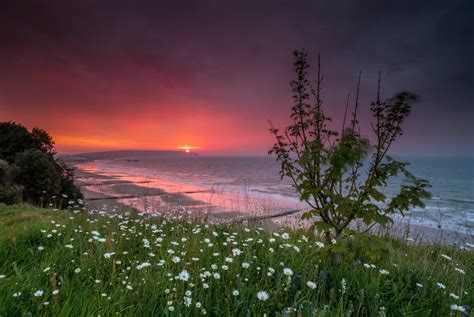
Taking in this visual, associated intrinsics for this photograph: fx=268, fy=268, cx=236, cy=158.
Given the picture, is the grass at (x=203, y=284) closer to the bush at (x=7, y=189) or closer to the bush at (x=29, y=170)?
the bush at (x=7, y=189)

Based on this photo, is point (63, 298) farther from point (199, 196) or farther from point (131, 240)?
point (199, 196)

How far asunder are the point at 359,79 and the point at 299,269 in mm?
3795

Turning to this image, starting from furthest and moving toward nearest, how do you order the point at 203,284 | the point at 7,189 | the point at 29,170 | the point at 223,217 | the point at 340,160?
the point at 223,217
the point at 29,170
the point at 7,189
the point at 340,160
the point at 203,284

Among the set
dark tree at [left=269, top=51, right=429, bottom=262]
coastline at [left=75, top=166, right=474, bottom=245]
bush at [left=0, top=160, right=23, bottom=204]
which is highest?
dark tree at [left=269, top=51, right=429, bottom=262]

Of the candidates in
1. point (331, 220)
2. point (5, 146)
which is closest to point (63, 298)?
point (331, 220)

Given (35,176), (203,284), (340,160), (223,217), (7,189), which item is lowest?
(223,217)

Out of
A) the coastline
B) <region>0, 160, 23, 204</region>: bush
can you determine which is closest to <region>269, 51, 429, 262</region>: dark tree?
the coastline

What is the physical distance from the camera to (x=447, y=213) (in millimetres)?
24453

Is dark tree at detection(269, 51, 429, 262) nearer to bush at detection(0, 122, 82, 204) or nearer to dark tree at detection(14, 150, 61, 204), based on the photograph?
bush at detection(0, 122, 82, 204)

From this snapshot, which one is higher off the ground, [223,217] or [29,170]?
[29,170]

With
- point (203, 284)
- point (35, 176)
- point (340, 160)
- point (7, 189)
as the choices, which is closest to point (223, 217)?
point (7, 189)

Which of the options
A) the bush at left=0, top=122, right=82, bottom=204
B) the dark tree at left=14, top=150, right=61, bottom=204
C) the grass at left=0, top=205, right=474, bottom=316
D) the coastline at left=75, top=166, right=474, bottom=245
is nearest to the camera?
the grass at left=0, top=205, right=474, bottom=316

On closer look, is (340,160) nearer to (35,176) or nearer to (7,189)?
(7,189)

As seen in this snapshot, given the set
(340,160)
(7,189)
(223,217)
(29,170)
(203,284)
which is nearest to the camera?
(203,284)
